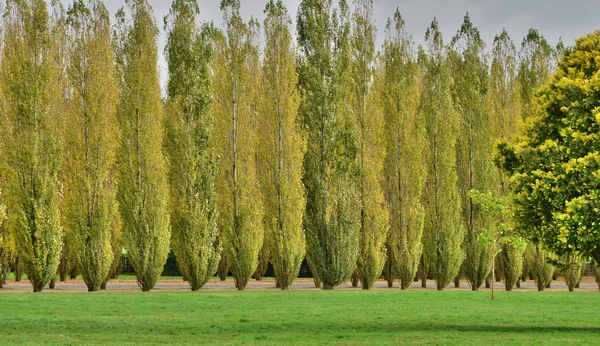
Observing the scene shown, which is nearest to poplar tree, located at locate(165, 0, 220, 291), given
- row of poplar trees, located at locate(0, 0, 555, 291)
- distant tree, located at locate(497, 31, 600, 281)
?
row of poplar trees, located at locate(0, 0, 555, 291)

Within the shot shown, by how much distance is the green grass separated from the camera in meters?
17.8

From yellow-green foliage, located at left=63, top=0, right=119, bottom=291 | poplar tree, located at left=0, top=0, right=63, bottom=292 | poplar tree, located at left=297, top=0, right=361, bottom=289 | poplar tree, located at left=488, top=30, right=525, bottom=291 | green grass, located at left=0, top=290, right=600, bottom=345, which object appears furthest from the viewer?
poplar tree, located at left=488, top=30, right=525, bottom=291

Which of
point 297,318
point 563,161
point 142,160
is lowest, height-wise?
point 297,318

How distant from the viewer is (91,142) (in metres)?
34.3

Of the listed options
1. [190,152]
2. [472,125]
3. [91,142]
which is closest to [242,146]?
[190,152]

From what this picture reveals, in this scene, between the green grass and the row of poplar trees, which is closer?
the green grass

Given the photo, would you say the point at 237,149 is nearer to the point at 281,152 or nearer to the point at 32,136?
Answer: the point at 281,152

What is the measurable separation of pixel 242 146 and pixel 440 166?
10245 millimetres

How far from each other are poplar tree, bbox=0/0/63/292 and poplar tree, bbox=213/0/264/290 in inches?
323

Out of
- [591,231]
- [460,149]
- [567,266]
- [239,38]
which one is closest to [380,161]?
[460,149]

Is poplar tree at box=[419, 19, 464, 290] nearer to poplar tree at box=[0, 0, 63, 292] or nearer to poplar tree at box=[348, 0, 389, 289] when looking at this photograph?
poplar tree at box=[348, 0, 389, 289]

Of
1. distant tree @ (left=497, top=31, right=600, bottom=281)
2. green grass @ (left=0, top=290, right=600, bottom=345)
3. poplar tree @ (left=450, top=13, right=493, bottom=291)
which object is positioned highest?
poplar tree @ (left=450, top=13, right=493, bottom=291)

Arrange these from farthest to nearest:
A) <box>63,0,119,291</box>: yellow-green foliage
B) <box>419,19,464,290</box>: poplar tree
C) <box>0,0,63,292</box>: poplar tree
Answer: <box>419,19,464,290</box>: poplar tree → <box>63,0,119,291</box>: yellow-green foliage → <box>0,0,63,292</box>: poplar tree

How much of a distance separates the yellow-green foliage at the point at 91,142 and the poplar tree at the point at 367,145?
1150 centimetres
